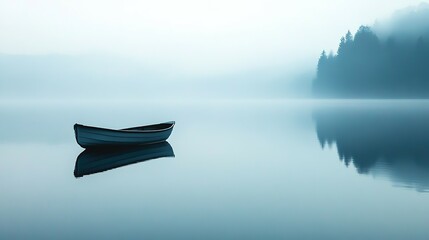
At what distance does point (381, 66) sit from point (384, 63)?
1895 mm

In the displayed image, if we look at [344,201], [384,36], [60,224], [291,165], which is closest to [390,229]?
[344,201]

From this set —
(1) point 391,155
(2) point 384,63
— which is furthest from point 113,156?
(2) point 384,63

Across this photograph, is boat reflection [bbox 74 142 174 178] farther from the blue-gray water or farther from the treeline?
the treeline

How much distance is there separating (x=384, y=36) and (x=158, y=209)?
193760 mm

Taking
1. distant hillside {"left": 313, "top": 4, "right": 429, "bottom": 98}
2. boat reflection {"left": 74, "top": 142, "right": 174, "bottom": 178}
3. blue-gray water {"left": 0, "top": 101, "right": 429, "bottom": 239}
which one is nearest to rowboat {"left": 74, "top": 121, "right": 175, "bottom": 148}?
boat reflection {"left": 74, "top": 142, "right": 174, "bottom": 178}

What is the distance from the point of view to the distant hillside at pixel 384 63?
530ft

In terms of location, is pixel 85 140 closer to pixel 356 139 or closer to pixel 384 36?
pixel 356 139

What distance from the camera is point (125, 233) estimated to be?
12914 mm

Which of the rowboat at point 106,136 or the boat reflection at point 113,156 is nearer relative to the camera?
the boat reflection at point 113,156

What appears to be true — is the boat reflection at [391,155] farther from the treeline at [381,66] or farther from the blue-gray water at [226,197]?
the treeline at [381,66]

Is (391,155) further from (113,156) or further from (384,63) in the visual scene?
(384,63)

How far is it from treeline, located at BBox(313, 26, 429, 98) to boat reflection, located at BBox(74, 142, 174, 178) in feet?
513

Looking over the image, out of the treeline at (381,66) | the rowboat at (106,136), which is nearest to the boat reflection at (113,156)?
the rowboat at (106,136)

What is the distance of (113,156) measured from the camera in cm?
2998
